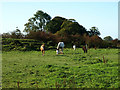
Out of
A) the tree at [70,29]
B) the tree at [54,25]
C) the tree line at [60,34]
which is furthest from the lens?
the tree at [54,25]

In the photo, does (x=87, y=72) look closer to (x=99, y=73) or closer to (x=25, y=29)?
(x=99, y=73)

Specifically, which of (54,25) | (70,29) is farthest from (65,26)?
(54,25)

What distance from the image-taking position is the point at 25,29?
204 feet

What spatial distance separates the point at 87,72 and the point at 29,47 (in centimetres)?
2235

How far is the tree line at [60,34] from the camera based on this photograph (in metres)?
41.3

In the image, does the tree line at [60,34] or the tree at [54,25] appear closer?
the tree line at [60,34]

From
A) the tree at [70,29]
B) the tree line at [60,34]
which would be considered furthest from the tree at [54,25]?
the tree at [70,29]

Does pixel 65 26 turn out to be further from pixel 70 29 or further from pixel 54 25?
pixel 54 25

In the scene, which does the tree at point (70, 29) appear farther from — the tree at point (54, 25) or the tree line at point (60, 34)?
the tree at point (54, 25)

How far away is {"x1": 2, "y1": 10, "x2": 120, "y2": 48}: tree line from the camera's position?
4133 centimetres

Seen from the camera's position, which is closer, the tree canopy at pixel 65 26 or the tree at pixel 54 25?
the tree canopy at pixel 65 26

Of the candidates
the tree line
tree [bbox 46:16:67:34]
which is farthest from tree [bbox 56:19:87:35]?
tree [bbox 46:16:67:34]

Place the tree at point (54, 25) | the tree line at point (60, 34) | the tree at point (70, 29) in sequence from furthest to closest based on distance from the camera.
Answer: the tree at point (54, 25) < the tree at point (70, 29) < the tree line at point (60, 34)

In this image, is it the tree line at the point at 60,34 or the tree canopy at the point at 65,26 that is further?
the tree canopy at the point at 65,26
